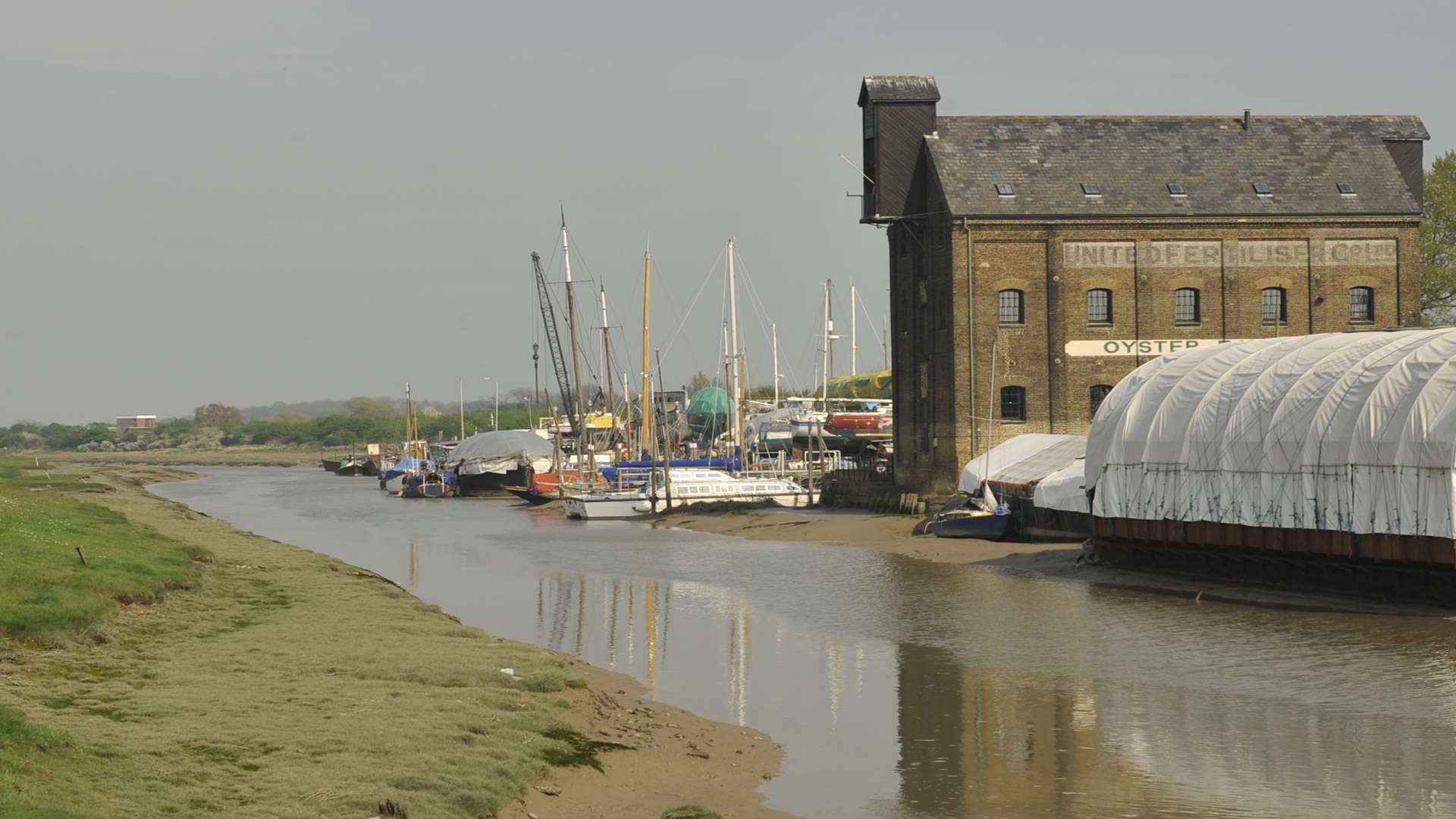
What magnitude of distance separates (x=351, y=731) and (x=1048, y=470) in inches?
1594

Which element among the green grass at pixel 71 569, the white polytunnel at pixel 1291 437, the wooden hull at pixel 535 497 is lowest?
the wooden hull at pixel 535 497

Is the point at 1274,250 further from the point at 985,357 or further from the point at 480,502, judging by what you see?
the point at 480,502

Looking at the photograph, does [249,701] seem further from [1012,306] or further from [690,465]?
[690,465]

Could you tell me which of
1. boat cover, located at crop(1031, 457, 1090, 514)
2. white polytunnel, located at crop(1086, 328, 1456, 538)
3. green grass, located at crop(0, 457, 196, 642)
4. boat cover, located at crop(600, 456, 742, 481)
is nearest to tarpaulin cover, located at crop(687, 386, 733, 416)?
boat cover, located at crop(600, 456, 742, 481)

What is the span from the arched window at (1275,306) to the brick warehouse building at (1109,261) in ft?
0.21

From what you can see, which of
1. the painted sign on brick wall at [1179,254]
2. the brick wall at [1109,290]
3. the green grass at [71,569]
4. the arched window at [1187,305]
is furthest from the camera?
the arched window at [1187,305]

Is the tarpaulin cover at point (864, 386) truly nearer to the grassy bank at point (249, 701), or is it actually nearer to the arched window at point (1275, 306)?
the arched window at point (1275, 306)

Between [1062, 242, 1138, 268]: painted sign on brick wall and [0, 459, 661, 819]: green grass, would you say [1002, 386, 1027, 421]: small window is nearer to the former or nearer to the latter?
[1062, 242, 1138, 268]: painted sign on brick wall

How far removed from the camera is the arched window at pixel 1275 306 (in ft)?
213

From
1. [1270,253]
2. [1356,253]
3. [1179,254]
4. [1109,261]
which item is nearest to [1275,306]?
[1270,253]

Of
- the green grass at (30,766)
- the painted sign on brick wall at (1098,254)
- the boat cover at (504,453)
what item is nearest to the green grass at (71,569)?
the green grass at (30,766)

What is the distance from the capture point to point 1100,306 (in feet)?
212

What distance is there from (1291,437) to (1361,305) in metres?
30.5

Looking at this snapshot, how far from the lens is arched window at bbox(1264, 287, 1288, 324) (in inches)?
2552
